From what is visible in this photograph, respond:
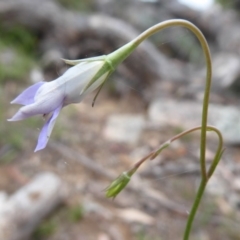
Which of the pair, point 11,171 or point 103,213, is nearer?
point 103,213

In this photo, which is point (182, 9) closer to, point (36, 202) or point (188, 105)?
point (188, 105)

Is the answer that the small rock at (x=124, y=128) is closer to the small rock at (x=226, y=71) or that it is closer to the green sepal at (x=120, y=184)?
the small rock at (x=226, y=71)

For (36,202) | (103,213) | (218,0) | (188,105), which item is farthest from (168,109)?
(218,0)

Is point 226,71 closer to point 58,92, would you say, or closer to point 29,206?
point 29,206

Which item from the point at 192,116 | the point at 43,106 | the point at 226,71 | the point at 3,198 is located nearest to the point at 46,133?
the point at 43,106

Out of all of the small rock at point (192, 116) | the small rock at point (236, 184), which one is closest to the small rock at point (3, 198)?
the small rock at point (236, 184)
